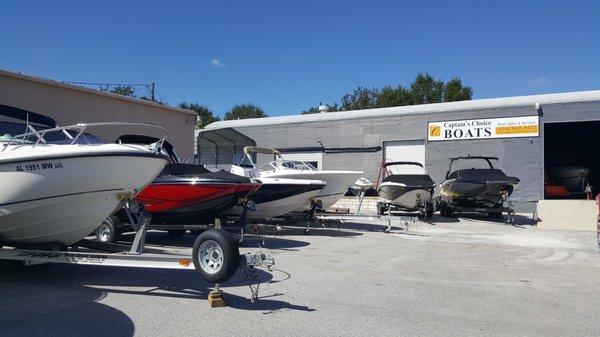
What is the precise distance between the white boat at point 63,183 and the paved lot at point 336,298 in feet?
2.25

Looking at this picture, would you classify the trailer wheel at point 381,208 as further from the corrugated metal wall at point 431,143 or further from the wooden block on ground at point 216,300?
the wooden block on ground at point 216,300

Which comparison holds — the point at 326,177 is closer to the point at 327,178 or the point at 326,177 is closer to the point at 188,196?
the point at 327,178

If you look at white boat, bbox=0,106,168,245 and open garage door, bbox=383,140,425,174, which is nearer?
white boat, bbox=0,106,168,245

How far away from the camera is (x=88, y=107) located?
16344 millimetres

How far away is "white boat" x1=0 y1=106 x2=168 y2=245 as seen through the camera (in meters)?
5.67

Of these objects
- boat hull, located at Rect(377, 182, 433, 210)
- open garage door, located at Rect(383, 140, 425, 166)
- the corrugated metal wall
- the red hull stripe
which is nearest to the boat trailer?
the red hull stripe

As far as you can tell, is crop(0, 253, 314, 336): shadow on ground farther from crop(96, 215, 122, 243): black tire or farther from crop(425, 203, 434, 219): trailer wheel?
crop(425, 203, 434, 219): trailer wheel

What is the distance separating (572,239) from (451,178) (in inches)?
192

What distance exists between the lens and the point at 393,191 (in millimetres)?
14766

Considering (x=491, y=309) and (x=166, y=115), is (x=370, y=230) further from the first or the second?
(x=166, y=115)

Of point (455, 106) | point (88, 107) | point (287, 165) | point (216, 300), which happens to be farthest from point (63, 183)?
point (455, 106)

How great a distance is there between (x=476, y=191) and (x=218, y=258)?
11482 mm

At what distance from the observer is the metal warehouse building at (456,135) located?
18.9 meters

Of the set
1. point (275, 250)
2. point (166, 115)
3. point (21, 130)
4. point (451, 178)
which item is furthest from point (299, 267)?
point (166, 115)
